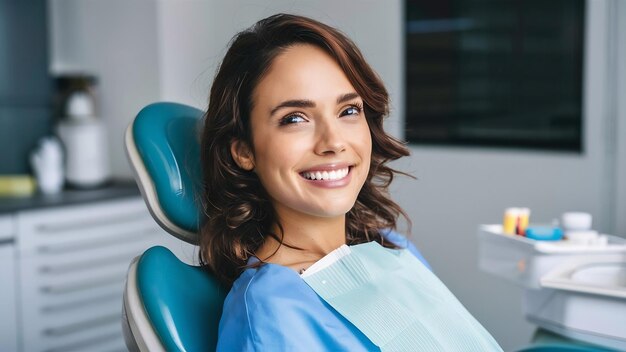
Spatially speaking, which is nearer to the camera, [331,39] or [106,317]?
[331,39]

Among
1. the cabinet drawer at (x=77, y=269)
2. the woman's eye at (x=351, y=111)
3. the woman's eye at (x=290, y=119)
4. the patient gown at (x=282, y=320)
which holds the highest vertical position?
the woman's eye at (x=351, y=111)

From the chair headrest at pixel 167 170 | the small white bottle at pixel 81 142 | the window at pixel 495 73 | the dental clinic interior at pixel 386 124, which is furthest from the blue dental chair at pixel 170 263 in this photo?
the small white bottle at pixel 81 142

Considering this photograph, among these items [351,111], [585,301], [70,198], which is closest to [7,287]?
[70,198]

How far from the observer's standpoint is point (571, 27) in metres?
2.33

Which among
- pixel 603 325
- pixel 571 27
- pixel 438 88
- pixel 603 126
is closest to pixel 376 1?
pixel 438 88

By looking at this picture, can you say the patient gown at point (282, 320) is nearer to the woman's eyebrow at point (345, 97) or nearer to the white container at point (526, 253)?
the woman's eyebrow at point (345, 97)

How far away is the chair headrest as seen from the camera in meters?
1.13

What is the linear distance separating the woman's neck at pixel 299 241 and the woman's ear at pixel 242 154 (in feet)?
0.33

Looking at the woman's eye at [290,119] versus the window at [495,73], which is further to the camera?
the window at [495,73]

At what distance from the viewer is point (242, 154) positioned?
3.73 ft

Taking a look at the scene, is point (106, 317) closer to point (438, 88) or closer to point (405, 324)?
point (438, 88)

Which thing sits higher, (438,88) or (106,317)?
(438,88)

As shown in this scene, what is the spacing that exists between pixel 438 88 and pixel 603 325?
1613 mm

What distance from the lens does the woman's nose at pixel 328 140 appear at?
1.05m
